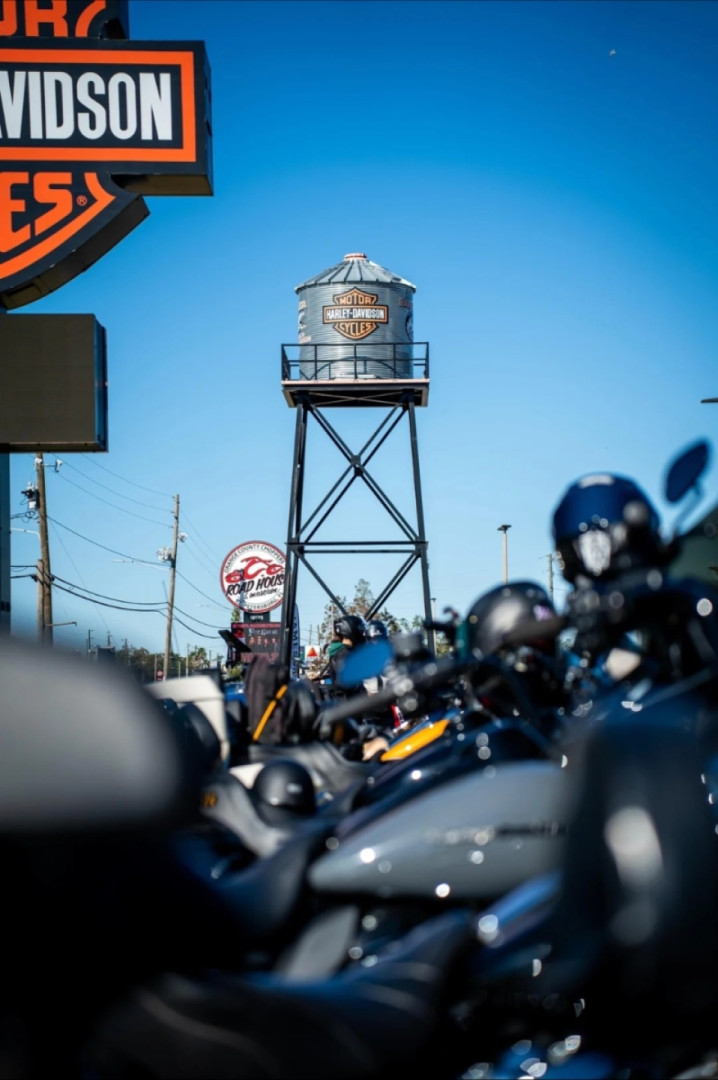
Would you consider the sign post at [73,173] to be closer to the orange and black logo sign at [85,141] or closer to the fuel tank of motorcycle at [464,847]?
the orange and black logo sign at [85,141]

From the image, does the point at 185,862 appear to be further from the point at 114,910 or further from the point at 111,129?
the point at 111,129

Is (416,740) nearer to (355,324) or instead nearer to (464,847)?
(464,847)

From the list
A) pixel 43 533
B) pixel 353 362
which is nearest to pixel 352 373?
pixel 353 362

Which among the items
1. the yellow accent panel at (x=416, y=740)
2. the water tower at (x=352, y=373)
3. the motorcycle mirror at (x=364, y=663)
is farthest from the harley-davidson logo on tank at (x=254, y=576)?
the motorcycle mirror at (x=364, y=663)

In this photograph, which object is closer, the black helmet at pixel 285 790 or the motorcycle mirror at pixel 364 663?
the motorcycle mirror at pixel 364 663

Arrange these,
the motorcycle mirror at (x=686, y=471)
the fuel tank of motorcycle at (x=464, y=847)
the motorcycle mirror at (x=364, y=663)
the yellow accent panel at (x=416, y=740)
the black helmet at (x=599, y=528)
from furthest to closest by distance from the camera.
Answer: the yellow accent panel at (x=416, y=740) → the black helmet at (x=599, y=528) → the motorcycle mirror at (x=364, y=663) → the motorcycle mirror at (x=686, y=471) → the fuel tank of motorcycle at (x=464, y=847)

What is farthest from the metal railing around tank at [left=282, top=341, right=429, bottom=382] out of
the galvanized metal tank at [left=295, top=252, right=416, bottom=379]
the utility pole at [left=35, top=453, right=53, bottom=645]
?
the utility pole at [left=35, top=453, right=53, bottom=645]

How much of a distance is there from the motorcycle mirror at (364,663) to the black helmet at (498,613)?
59 cm

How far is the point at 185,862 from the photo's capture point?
1.78 metres

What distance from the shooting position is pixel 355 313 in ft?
84.0

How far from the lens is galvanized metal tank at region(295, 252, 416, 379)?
25.0 m

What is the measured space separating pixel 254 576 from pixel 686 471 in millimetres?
21870

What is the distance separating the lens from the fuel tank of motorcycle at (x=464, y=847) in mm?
2574

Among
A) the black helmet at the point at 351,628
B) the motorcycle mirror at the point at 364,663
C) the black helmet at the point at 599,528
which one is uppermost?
the black helmet at the point at 599,528
